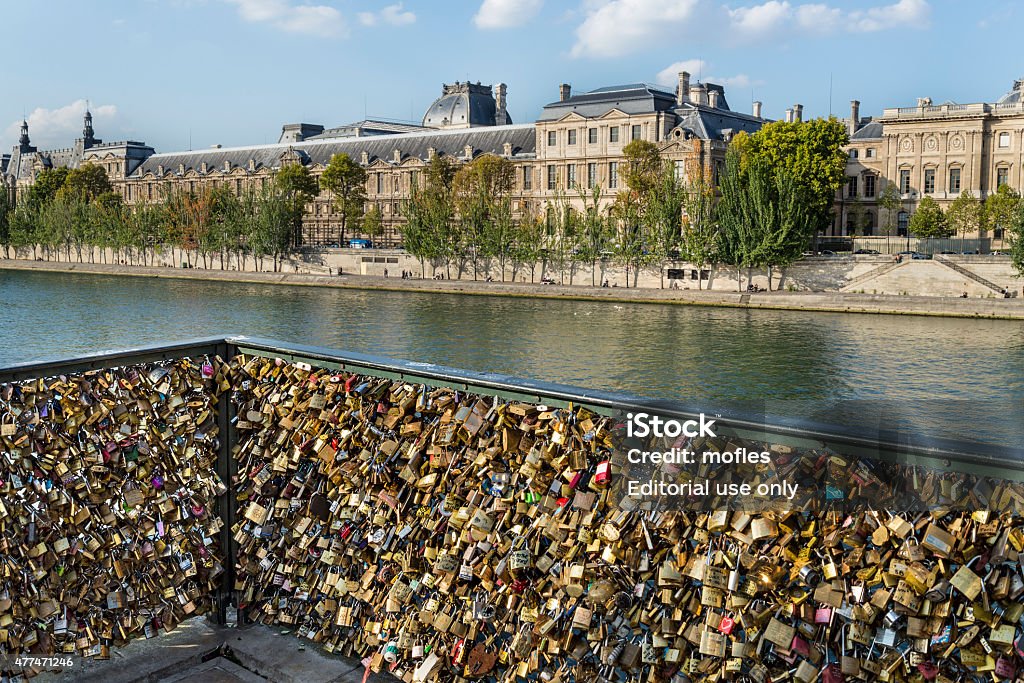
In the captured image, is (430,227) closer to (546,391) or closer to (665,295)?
(665,295)

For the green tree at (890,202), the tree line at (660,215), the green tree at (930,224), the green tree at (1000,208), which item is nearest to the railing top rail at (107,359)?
the tree line at (660,215)

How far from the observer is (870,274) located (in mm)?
37750

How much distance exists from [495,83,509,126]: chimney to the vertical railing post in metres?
79.7

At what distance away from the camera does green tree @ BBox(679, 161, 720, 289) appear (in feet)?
133

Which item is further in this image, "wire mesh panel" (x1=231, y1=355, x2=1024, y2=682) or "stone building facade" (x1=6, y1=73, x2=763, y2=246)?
"stone building facade" (x1=6, y1=73, x2=763, y2=246)

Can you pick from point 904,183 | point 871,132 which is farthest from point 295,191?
point 904,183

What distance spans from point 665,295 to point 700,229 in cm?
346

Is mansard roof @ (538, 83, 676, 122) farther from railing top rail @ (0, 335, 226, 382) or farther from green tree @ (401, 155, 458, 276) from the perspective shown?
railing top rail @ (0, 335, 226, 382)

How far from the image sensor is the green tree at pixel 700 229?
133 ft

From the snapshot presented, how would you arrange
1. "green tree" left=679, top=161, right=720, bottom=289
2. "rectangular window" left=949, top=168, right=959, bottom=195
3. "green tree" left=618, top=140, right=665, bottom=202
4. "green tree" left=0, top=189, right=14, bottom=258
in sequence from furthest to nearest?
"green tree" left=0, top=189, right=14, bottom=258, "rectangular window" left=949, top=168, right=959, bottom=195, "green tree" left=618, top=140, right=665, bottom=202, "green tree" left=679, top=161, right=720, bottom=289

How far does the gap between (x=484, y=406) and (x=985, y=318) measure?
33.2 metres

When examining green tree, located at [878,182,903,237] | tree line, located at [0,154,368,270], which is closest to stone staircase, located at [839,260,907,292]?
green tree, located at [878,182,903,237]

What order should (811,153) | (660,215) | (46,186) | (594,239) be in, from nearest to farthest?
(660,215), (594,239), (811,153), (46,186)

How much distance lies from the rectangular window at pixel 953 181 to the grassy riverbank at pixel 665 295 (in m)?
19.4
